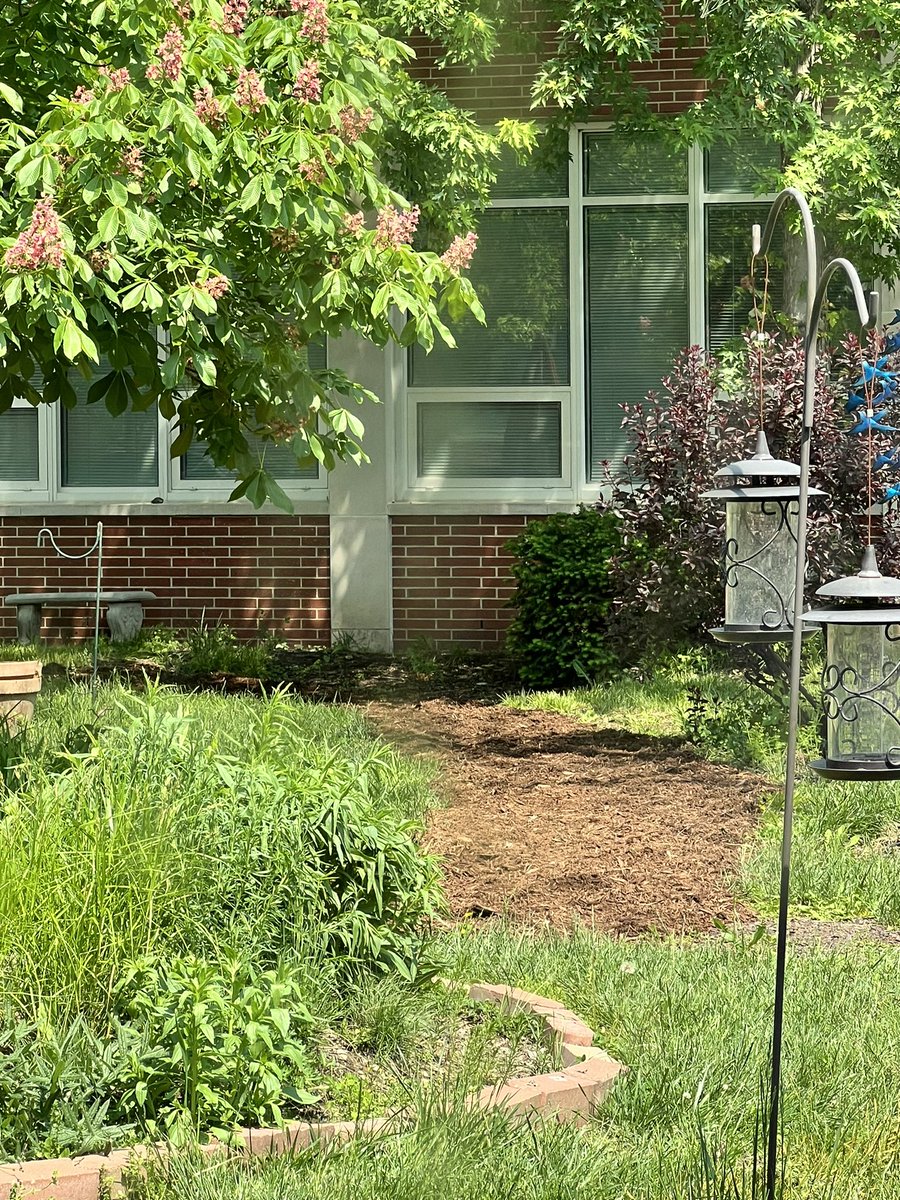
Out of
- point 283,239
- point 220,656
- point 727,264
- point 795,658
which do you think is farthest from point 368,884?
point 727,264

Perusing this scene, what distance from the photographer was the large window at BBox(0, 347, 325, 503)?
11.4 meters

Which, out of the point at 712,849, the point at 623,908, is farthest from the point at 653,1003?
the point at 712,849

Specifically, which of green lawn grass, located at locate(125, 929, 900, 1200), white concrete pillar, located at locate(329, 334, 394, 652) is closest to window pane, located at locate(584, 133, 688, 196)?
white concrete pillar, located at locate(329, 334, 394, 652)

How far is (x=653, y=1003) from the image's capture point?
13.0ft

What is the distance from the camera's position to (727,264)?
1065 cm

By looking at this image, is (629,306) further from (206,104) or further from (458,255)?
(206,104)

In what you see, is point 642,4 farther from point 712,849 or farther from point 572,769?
point 712,849

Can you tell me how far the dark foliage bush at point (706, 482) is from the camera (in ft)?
24.7

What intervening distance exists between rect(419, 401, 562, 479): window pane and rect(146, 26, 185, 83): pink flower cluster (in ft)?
22.2

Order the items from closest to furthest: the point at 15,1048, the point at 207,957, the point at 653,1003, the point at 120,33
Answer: the point at 15,1048 < the point at 207,957 < the point at 653,1003 < the point at 120,33

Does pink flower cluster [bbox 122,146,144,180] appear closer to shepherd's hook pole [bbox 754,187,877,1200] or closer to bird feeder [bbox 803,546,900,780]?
shepherd's hook pole [bbox 754,187,877,1200]

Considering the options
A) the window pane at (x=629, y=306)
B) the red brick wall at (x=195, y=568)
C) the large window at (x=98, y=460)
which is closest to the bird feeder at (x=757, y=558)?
the window pane at (x=629, y=306)

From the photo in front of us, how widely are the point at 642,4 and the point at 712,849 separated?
5.23 metres

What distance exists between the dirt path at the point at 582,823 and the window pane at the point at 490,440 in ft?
9.79
